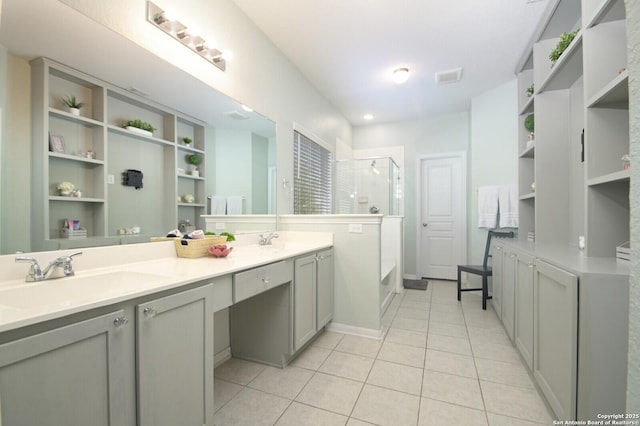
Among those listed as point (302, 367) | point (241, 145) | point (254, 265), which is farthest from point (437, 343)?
point (241, 145)

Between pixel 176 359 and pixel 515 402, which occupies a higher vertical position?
pixel 176 359

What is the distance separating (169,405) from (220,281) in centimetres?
52

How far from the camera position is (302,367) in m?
2.08

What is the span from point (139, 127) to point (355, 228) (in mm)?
1821

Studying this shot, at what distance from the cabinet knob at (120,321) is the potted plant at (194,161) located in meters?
1.17

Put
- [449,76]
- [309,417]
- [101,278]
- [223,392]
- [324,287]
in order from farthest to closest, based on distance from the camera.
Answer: [449,76]
[324,287]
[223,392]
[309,417]
[101,278]

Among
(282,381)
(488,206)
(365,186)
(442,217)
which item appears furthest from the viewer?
(442,217)

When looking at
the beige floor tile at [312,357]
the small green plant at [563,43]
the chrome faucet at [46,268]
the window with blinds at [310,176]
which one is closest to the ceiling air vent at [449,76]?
the small green plant at [563,43]

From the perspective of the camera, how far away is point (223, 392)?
178 cm

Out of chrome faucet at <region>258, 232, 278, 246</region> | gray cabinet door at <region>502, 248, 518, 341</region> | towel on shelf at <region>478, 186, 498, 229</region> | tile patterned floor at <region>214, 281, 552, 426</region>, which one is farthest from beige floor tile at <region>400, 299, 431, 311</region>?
chrome faucet at <region>258, 232, 278, 246</region>

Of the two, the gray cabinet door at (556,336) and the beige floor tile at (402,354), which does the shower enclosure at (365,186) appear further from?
the gray cabinet door at (556,336)

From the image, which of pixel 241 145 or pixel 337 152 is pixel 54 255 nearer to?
pixel 241 145

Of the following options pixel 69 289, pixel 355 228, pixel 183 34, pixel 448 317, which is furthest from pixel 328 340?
pixel 183 34

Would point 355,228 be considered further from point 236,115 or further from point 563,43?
point 563,43
